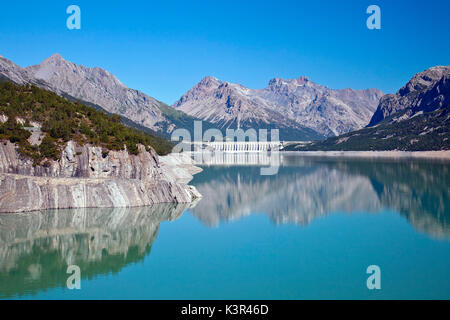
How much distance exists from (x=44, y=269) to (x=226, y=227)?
2067 centimetres

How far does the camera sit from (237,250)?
36.2 metres

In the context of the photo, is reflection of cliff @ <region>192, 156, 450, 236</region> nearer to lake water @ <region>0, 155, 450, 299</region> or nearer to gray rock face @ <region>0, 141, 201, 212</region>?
lake water @ <region>0, 155, 450, 299</region>

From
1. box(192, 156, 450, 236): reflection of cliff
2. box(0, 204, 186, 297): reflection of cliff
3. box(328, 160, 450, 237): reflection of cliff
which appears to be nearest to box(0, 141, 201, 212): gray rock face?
box(0, 204, 186, 297): reflection of cliff

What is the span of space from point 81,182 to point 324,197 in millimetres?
39070

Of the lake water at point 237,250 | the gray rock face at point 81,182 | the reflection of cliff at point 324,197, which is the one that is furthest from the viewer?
the reflection of cliff at point 324,197

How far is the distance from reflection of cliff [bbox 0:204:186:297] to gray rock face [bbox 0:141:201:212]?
1549 millimetres

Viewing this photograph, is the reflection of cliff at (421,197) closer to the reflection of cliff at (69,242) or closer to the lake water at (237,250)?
the lake water at (237,250)

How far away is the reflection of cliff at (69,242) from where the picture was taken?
2953 centimetres

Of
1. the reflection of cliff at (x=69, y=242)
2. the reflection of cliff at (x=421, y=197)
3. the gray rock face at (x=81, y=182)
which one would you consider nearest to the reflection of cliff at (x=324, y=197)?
the reflection of cliff at (x=421, y=197)

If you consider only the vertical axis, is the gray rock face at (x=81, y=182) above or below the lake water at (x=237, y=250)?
above

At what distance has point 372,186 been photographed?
79125mm

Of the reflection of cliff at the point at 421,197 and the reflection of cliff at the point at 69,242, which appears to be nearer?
the reflection of cliff at the point at 69,242

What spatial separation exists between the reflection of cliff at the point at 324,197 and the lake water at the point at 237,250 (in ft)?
0.99
